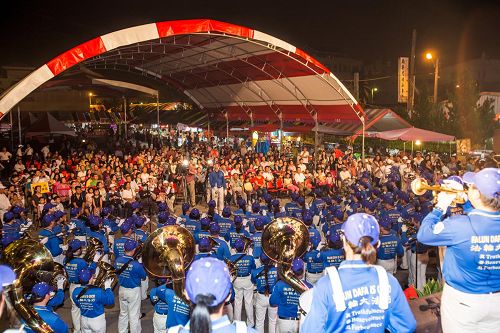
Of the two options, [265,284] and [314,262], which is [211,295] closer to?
[265,284]

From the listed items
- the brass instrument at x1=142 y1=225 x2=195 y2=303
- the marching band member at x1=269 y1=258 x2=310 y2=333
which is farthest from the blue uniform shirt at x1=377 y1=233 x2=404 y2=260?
the brass instrument at x1=142 y1=225 x2=195 y2=303

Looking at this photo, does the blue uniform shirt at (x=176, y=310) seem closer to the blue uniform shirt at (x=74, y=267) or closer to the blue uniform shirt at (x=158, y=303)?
the blue uniform shirt at (x=158, y=303)

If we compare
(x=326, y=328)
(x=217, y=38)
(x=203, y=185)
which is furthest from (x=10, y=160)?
(x=326, y=328)

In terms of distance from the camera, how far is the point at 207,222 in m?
8.94

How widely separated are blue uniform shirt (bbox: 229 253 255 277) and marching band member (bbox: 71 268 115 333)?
225 cm

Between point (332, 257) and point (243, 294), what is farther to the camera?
point (243, 294)

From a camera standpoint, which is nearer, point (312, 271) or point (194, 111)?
point (312, 271)

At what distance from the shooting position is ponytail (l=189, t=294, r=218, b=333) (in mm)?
2549

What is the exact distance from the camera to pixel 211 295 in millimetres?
2684

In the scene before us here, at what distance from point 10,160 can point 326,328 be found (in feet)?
80.3

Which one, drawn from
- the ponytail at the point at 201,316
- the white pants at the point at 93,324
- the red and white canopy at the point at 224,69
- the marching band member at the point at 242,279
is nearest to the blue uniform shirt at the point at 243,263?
the marching band member at the point at 242,279

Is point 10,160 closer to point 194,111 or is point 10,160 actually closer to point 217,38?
point 217,38

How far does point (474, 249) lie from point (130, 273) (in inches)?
228

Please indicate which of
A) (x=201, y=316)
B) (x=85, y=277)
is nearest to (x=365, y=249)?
(x=201, y=316)
